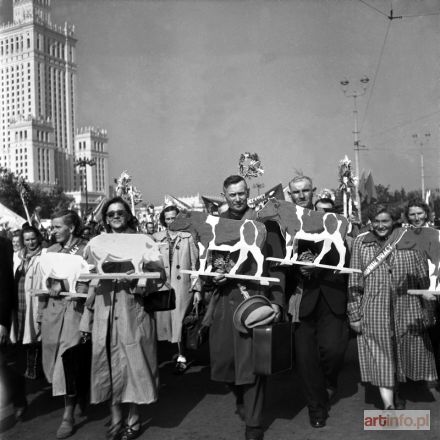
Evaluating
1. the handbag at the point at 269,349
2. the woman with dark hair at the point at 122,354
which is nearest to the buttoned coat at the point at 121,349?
the woman with dark hair at the point at 122,354

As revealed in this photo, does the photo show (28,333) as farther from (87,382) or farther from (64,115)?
(64,115)

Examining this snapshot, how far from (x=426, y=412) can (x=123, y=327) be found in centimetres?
266

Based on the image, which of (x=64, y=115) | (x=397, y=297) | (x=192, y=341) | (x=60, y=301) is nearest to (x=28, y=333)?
(x=60, y=301)

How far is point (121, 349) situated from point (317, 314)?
6.09 ft

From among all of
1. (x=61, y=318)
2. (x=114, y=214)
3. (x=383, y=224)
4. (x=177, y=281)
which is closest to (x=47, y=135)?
(x=177, y=281)

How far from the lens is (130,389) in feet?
16.6

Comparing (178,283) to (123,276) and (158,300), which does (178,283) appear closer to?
(158,300)

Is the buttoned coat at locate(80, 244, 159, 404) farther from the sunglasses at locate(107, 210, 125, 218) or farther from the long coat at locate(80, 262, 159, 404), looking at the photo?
the sunglasses at locate(107, 210, 125, 218)

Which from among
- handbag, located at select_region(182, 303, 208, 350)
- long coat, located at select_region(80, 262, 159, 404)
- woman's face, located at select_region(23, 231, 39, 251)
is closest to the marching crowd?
long coat, located at select_region(80, 262, 159, 404)

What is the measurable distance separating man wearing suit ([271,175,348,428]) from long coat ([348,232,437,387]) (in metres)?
0.17

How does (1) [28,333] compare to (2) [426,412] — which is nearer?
(2) [426,412]

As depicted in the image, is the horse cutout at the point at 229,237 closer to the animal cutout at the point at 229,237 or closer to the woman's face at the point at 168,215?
the animal cutout at the point at 229,237

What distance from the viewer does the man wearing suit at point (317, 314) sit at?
557cm

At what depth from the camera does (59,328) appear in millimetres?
5695
